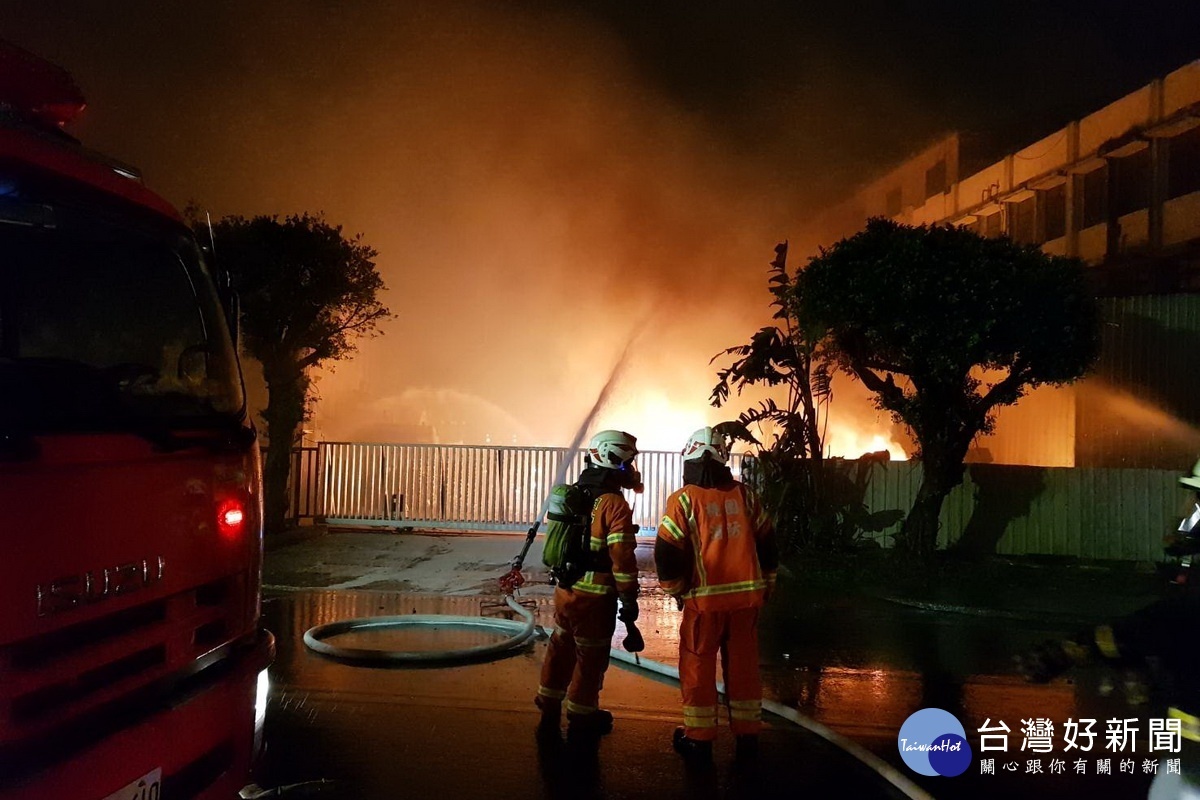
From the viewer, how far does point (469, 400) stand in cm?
2253

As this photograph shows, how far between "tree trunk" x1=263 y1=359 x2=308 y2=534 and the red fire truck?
27.8ft

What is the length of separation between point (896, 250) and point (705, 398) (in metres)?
10.8

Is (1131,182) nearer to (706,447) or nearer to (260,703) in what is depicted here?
(706,447)

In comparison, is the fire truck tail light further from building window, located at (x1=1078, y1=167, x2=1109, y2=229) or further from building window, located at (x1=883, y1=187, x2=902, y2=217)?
building window, located at (x1=883, y1=187, x2=902, y2=217)

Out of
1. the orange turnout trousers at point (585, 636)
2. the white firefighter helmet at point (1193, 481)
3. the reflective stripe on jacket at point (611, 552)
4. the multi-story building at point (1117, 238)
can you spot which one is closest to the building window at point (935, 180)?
the multi-story building at point (1117, 238)

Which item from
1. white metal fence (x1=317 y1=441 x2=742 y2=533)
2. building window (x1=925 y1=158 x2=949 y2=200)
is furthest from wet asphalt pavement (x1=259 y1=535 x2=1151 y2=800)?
building window (x1=925 y1=158 x2=949 y2=200)

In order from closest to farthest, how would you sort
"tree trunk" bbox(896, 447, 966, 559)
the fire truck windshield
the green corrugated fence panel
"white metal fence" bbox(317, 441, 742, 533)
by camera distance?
the fire truck windshield
"tree trunk" bbox(896, 447, 966, 559)
the green corrugated fence panel
"white metal fence" bbox(317, 441, 742, 533)

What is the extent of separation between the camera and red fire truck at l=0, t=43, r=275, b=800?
2176 millimetres

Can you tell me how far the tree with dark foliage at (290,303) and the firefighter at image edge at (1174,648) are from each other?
9848 mm

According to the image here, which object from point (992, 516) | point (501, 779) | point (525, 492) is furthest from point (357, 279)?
point (992, 516)

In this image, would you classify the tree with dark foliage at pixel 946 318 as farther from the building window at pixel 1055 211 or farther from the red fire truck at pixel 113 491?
the building window at pixel 1055 211

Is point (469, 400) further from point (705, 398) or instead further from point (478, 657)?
point (478, 657)

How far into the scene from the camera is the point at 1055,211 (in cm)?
2164

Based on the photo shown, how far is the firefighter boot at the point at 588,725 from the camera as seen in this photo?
469 centimetres
